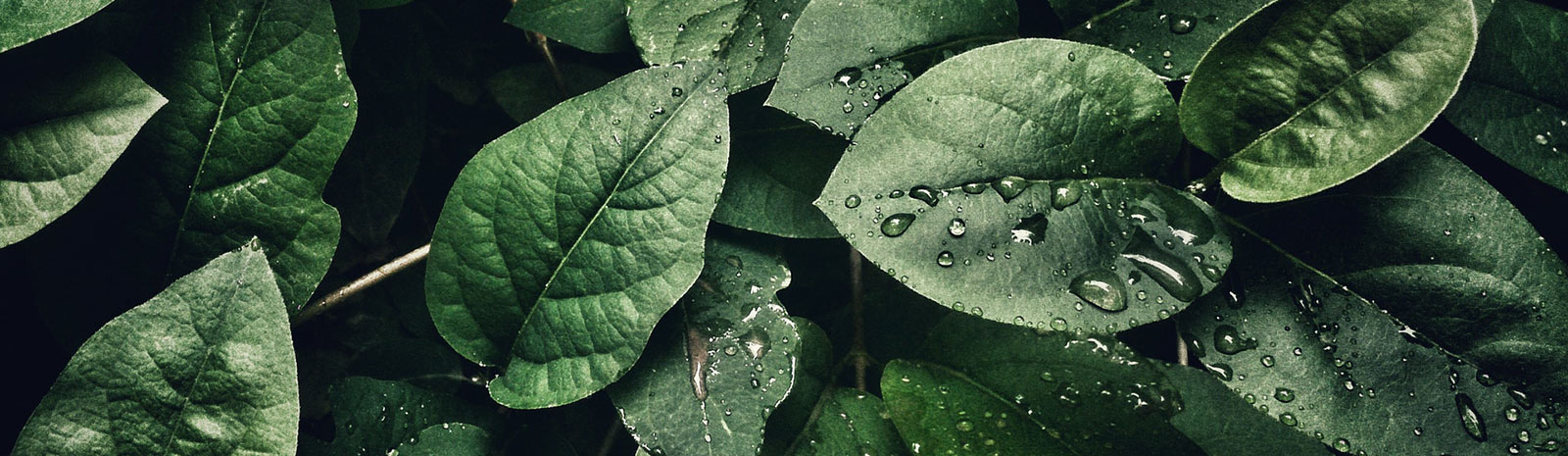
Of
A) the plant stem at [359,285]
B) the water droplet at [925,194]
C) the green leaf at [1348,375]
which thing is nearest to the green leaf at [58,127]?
the plant stem at [359,285]

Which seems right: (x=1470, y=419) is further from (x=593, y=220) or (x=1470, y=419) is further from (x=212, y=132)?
(x=212, y=132)

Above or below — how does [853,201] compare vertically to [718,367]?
above

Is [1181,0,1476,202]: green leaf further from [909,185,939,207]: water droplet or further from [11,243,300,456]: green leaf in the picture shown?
[11,243,300,456]: green leaf

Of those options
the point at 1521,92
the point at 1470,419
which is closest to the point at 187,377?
the point at 1470,419

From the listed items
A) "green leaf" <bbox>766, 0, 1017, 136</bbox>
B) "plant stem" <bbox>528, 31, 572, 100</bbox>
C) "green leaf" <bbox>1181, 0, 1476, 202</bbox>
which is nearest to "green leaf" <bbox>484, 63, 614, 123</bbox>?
"plant stem" <bbox>528, 31, 572, 100</bbox>

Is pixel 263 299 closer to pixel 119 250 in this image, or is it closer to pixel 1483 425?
pixel 119 250

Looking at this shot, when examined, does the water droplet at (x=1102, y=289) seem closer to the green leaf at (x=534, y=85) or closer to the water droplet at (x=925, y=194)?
the water droplet at (x=925, y=194)
